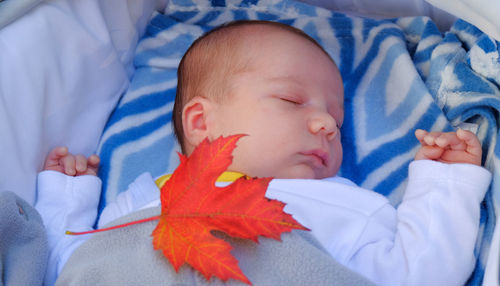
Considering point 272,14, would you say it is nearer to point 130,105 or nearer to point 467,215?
point 130,105

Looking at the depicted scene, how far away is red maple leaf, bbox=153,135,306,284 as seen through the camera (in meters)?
0.83

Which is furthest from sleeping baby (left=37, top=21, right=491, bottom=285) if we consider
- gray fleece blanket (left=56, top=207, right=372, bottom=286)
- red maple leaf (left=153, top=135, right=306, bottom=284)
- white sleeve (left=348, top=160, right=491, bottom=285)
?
red maple leaf (left=153, top=135, right=306, bottom=284)

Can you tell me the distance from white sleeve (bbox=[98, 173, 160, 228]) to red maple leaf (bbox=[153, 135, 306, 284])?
0.32 meters

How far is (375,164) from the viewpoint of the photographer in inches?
55.0

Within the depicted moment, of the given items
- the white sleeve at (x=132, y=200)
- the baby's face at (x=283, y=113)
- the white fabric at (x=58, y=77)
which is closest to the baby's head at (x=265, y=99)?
the baby's face at (x=283, y=113)

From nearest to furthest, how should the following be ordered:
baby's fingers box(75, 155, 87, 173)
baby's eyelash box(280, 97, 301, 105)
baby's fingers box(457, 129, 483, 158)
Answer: baby's fingers box(457, 129, 483, 158) → baby's eyelash box(280, 97, 301, 105) → baby's fingers box(75, 155, 87, 173)

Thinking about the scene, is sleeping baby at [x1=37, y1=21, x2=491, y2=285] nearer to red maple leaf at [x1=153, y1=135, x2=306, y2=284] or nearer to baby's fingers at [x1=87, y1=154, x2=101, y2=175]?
baby's fingers at [x1=87, y1=154, x2=101, y2=175]

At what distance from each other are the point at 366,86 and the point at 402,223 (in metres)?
0.57

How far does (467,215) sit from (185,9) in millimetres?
1155

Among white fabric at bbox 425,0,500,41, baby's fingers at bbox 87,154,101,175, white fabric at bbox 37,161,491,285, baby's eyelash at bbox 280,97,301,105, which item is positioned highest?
white fabric at bbox 425,0,500,41

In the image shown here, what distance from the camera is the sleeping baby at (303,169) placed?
3.35 ft

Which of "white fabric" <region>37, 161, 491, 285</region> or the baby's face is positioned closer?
"white fabric" <region>37, 161, 491, 285</region>

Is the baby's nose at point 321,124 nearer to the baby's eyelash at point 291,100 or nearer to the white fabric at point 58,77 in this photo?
the baby's eyelash at point 291,100

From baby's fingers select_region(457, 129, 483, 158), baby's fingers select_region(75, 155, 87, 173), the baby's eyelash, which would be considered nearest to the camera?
baby's fingers select_region(457, 129, 483, 158)
